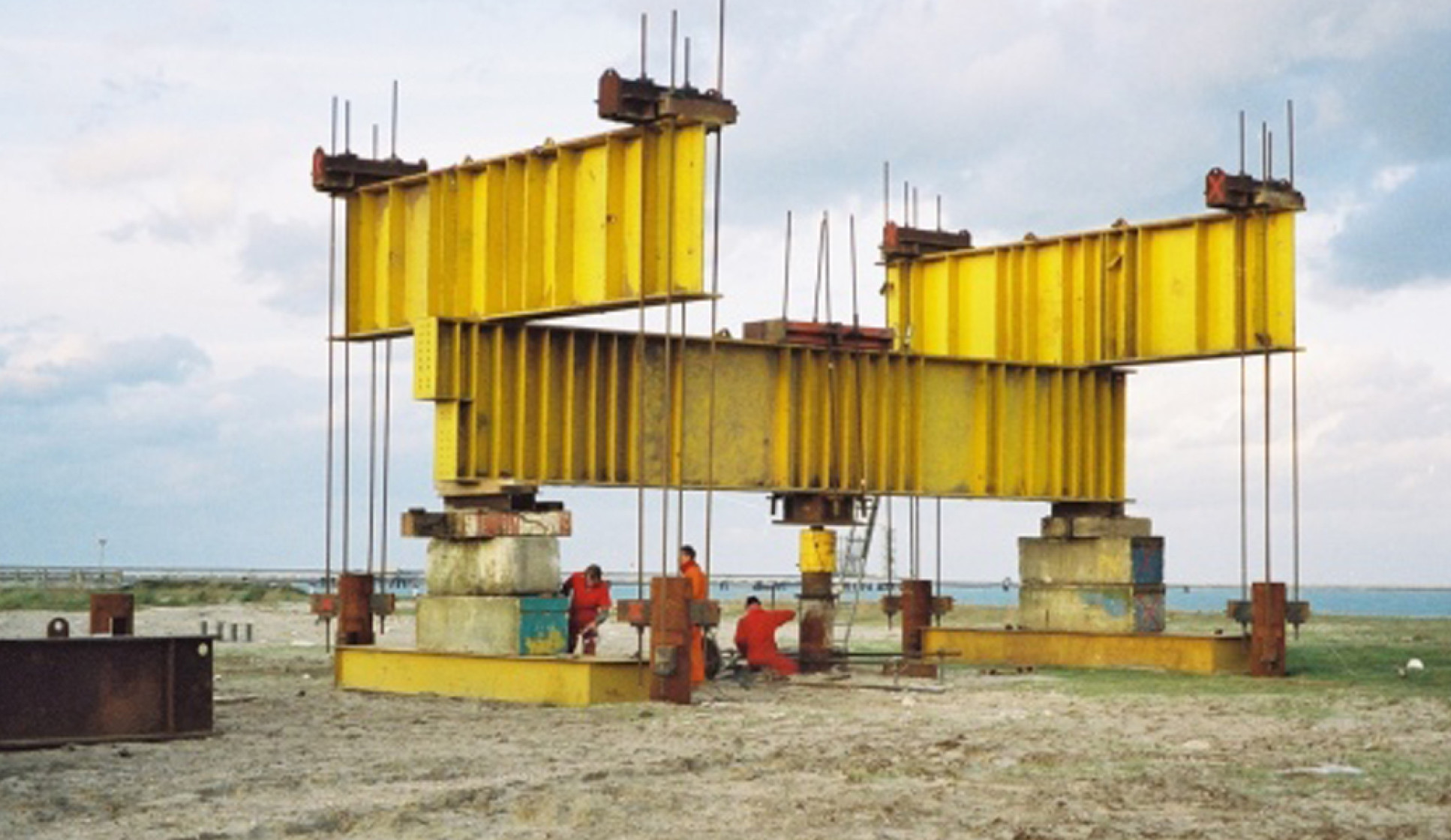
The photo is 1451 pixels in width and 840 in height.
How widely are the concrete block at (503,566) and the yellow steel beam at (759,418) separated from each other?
648 mm

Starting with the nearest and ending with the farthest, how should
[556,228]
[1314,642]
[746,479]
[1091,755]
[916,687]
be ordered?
[1091,755], [556,228], [916,687], [746,479], [1314,642]

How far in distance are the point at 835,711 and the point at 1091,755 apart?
173 inches

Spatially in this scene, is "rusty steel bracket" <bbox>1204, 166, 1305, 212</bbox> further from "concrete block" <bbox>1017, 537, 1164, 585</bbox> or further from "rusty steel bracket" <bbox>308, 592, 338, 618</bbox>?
"rusty steel bracket" <bbox>308, 592, 338, 618</bbox>

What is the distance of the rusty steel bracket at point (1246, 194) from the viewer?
939 inches

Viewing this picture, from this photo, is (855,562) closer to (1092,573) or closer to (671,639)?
(1092,573)

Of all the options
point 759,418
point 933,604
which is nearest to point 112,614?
point 759,418

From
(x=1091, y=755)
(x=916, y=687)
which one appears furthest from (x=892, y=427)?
(x=1091, y=755)

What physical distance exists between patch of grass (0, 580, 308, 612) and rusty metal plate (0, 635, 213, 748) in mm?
38407

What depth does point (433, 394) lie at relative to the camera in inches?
808

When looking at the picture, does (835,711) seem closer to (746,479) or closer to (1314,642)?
(746,479)

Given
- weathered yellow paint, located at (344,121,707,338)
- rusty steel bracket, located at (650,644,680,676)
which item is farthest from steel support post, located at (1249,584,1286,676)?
weathered yellow paint, located at (344,121,707,338)

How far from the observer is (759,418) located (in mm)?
23469

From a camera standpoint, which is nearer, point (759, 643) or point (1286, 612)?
point (759, 643)

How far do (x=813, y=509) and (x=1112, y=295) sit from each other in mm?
5012
